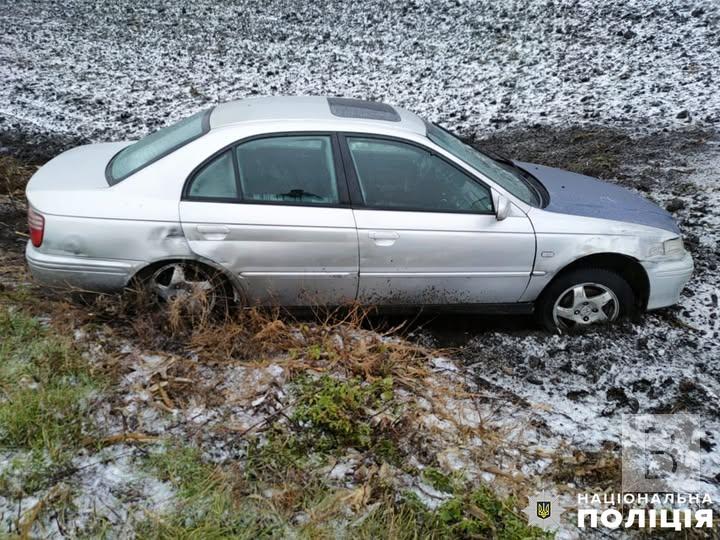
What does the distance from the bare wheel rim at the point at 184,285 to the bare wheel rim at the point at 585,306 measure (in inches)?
94.7

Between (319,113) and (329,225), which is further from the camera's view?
(319,113)

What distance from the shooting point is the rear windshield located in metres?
3.99

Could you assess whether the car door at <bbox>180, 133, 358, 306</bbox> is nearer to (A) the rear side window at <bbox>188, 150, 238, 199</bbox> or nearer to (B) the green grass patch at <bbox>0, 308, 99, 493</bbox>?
(A) the rear side window at <bbox>188, 150, 238, 199</bbox>

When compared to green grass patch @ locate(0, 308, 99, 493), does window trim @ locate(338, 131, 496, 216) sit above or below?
above

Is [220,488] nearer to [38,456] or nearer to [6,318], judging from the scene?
[38,456]

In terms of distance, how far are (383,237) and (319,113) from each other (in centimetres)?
98

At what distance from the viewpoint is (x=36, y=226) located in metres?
3.88

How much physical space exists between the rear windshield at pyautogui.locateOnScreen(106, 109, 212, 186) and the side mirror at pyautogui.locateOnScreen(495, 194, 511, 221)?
76.7 inches

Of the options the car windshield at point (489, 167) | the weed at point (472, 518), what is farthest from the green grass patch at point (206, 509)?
the car windshield at point (489, 167)

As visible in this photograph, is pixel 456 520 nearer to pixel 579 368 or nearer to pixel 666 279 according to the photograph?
pixel 579 368

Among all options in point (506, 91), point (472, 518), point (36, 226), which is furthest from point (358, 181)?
point (506, 91)

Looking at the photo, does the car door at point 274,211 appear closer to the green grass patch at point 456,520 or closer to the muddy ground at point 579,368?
the muddy ground at point 579,368

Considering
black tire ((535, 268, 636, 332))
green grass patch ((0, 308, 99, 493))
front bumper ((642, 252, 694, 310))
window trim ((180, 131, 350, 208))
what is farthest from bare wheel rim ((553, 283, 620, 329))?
green grass patch ((0, 308, 99, 493))

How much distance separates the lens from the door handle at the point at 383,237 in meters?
3.97
